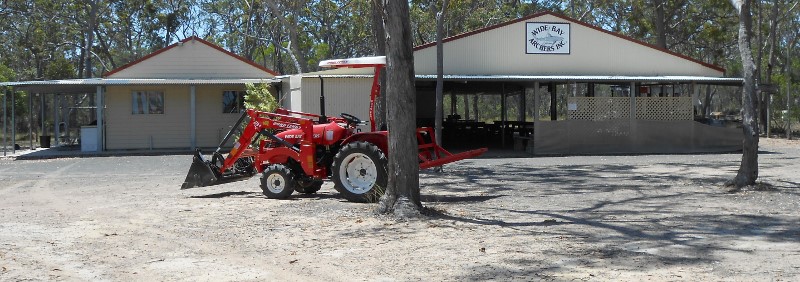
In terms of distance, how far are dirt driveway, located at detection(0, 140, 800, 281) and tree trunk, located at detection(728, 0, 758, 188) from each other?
0.44 m

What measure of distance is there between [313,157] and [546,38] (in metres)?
14.2

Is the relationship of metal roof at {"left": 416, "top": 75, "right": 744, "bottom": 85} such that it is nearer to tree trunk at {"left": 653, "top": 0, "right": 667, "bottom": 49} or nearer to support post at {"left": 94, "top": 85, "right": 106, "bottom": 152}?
support post at {"left": 94, "top": 85, "right": 106, "bottom": 152}

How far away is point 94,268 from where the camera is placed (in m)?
7.59

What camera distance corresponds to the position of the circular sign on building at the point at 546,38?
25.2 m

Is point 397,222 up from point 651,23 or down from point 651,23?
down

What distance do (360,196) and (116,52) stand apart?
42.8m

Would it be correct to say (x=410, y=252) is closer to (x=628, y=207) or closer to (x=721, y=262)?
(x=721, y=262)

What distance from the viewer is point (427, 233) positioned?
9.30 metres

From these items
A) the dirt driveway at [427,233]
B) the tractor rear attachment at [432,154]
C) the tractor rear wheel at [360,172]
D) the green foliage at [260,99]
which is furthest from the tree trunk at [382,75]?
the green foliage at [260,99]

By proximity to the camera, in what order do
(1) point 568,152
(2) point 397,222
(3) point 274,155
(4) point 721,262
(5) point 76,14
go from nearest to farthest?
1. (4) point 721,262
2. (2) point 397,222
3. (3) point 274,155
4. (1) point 568,152
5. (5) point 76,14

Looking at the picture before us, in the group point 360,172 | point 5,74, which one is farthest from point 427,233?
point 5,74

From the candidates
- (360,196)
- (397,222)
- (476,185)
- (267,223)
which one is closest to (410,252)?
(397,222)

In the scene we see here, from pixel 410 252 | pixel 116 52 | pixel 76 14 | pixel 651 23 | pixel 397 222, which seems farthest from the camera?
pixel 116 52

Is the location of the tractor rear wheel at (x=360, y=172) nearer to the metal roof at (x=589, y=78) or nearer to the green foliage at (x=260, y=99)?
the green foliage at (x=260, y=99)
